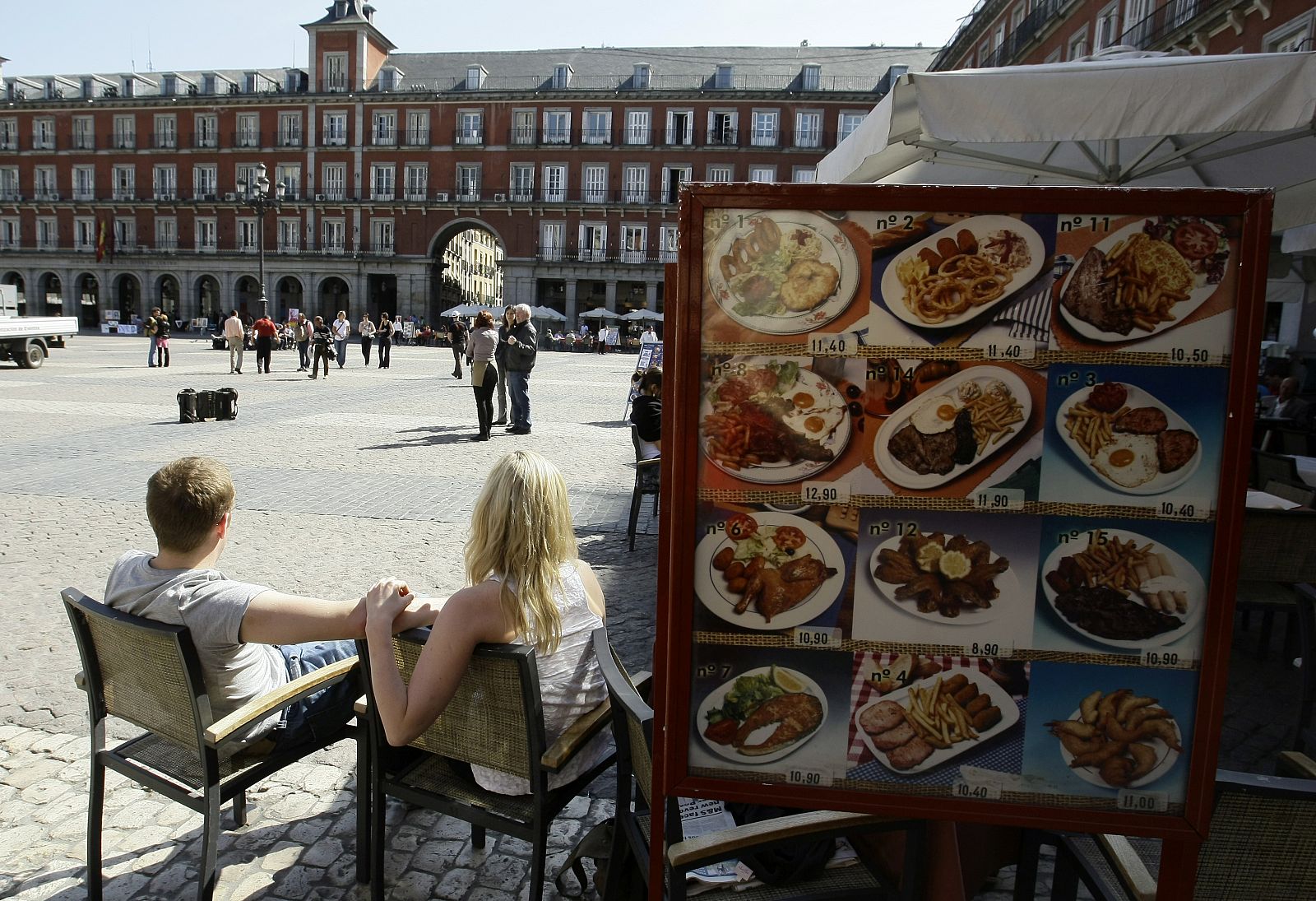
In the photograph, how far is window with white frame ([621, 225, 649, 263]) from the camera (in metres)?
49.1

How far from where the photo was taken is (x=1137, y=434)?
166cm

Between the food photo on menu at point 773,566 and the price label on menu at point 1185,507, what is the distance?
0.58 metres

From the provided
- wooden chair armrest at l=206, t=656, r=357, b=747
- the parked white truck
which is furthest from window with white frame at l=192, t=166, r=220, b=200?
wooden chair armrest at l=206, t=656, r=357, b=747

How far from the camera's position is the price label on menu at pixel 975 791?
1.79m

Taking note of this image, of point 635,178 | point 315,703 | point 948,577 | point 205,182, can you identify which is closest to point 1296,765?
point 948,577

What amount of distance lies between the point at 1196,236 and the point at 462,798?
2165 mm

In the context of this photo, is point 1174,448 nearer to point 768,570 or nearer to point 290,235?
point 768,570

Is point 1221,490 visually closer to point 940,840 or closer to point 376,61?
point 940,840

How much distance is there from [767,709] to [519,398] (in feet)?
33.6

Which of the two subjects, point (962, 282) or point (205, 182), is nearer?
point (962, 282)

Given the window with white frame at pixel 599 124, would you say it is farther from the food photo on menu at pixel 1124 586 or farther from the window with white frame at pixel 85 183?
the food photo on menu at pixel 1124 586

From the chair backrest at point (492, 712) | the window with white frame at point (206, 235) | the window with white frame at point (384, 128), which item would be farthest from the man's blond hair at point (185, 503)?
the window with white frame at point (206, 235)

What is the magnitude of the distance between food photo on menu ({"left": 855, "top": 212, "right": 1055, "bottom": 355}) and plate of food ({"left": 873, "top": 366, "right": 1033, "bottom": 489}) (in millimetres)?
76

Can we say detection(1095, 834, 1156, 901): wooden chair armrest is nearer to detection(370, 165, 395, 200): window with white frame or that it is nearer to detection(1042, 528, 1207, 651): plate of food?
detection(1042, 528, 1207, 651): plate of food
